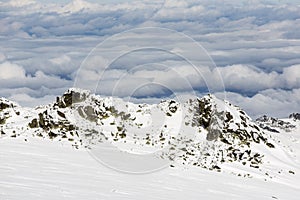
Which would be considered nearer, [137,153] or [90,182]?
[90,182]

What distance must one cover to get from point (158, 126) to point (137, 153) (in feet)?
56.3

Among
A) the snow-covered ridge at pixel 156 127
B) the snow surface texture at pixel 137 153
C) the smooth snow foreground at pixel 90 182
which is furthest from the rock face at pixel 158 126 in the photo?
the smooth snow foreground at pixel 90 182

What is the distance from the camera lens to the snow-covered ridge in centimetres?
3909

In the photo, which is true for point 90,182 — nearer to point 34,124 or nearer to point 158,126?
point 34,124

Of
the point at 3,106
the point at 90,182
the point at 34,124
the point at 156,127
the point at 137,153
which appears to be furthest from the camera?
the point at 3,106

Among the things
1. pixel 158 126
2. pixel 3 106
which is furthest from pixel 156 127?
pixel 3 106

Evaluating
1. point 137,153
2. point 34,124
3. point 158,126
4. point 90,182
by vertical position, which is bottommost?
point 90,182

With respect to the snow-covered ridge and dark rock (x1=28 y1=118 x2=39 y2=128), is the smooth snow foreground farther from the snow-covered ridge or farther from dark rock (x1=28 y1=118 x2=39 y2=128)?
dark rock (x1=28 y1=118 x2=39 y2=128)

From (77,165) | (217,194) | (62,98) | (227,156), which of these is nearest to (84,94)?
(62,98)

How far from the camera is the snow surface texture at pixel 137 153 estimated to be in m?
16.6

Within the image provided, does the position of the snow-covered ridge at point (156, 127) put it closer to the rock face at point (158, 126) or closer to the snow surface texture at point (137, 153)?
the rock face at point (158, 126)

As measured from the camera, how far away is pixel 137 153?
32.9 metres

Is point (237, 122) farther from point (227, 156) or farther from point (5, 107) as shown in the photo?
point (5, 107)

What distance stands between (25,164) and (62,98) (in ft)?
83.9
